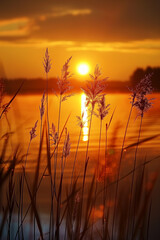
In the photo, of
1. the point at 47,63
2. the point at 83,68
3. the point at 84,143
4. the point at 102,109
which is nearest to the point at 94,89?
the point at 102,109

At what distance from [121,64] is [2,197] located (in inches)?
42.4

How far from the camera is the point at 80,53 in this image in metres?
2.12

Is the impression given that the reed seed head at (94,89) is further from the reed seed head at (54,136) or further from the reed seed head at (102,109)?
the reed seed head at (54,136)

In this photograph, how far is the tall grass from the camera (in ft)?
4.28

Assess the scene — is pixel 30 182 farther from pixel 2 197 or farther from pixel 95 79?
pixel 95 79

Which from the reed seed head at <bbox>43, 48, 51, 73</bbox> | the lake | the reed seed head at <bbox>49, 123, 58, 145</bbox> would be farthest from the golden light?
the reed seed head at <bbox>49, 123, 58, 145</bbox>

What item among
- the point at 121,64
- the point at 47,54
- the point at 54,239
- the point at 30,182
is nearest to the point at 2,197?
the point at 30,182

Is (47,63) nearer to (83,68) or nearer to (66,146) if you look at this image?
(66,146)

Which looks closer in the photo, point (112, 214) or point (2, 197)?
point (2, 197)

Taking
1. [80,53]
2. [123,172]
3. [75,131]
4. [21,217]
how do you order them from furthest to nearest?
[80,53]
[75,131]
[123,172]
[21,217]

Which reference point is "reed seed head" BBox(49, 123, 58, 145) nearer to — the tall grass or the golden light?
the tall grass

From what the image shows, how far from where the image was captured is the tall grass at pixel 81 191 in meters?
1.30

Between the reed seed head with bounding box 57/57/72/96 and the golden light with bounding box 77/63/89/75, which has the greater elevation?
the golden light with bounding box 77/63/89/75

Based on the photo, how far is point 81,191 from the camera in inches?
56.7
